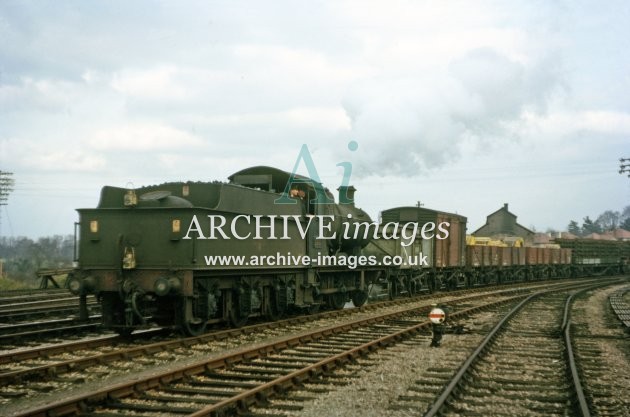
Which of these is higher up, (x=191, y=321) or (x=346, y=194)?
(x=346, y=194)

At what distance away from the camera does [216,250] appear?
36.6 feet

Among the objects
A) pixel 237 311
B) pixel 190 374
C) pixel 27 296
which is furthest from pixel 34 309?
→ pixel 190 374

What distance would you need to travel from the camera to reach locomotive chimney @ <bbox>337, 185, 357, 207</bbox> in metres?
17.4

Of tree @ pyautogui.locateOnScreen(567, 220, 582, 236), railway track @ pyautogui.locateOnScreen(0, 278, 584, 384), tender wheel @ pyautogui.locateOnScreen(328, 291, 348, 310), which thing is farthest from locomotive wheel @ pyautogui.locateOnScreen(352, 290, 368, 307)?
tree @ pyautogui.locateOnScreen(567, 220, 582, 236)

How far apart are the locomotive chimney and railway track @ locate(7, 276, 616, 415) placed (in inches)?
250

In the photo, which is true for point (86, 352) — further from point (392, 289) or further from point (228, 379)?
point (392, 289)

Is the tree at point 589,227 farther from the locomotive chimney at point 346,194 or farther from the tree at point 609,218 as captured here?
the locomotive chimney at point 346,194

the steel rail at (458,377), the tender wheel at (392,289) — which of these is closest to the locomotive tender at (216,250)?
the tender wheel at (392,289)

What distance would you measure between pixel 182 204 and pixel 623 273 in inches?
2022

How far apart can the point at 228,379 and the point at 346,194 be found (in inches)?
407

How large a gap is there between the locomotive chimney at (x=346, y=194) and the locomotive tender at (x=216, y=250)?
3 cm

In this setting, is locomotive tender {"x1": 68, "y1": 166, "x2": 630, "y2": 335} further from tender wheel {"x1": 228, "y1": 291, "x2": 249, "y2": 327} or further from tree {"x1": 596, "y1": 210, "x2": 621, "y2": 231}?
tree {"x1": 596, "y1": 210, "x2": 621, "y2": 231}

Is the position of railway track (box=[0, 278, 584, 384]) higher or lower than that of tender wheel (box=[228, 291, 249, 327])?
lower

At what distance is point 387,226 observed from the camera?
2200 centimetres
